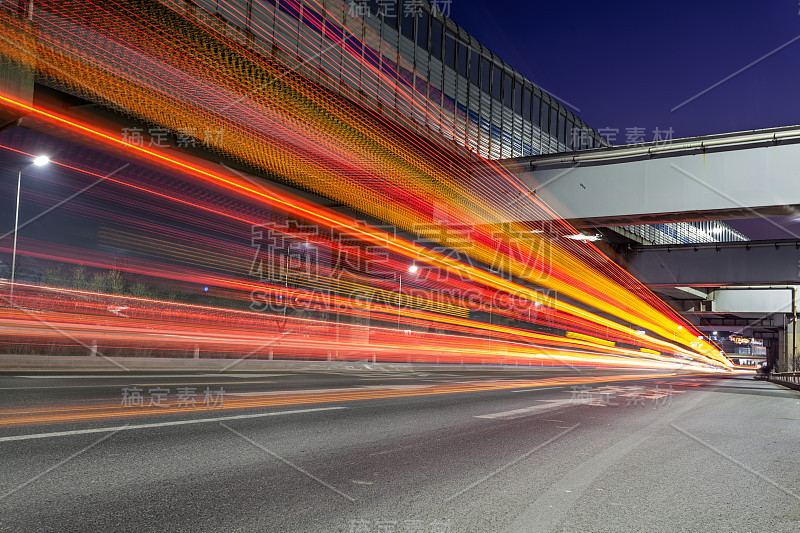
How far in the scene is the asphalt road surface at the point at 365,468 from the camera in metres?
3.96

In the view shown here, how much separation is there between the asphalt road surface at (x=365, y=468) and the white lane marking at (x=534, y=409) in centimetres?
13

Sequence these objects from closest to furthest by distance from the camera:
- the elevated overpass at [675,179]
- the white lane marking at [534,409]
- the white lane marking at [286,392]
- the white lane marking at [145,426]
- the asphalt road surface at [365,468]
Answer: the asphalt road surface at [365,468] → the white lane marking at [145,426] → the white lane marking at [534,409] → the white lane marking at [286,392] → the elevated overpass at [675,179]

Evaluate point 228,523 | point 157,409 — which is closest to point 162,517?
point 228,523

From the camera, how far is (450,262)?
3228 cm

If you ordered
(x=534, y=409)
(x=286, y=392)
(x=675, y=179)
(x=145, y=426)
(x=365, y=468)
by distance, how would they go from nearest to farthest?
1. (x=365, y=468)
2. (x=145, y=426)
3. (x=534, y=409)
4. (x=286, y=392)
5. (x=675, y=179)

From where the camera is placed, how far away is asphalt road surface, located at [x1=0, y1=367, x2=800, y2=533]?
13.0ft

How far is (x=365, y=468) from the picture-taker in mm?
5395

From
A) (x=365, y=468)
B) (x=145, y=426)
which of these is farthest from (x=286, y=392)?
(x=365, y=468)

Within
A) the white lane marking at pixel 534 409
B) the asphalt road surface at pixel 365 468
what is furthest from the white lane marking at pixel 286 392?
the white lane marking at pixel 534 409

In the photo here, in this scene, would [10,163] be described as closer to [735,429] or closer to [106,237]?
[735,429]

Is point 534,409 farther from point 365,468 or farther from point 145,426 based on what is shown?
point 145,426

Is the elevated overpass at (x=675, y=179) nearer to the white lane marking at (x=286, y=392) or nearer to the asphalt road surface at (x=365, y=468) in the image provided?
the asphalt road surface at (x=365, y=468)

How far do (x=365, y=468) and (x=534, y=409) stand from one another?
6036mm

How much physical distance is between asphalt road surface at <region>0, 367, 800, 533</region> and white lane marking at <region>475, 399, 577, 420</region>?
13 centimetres
